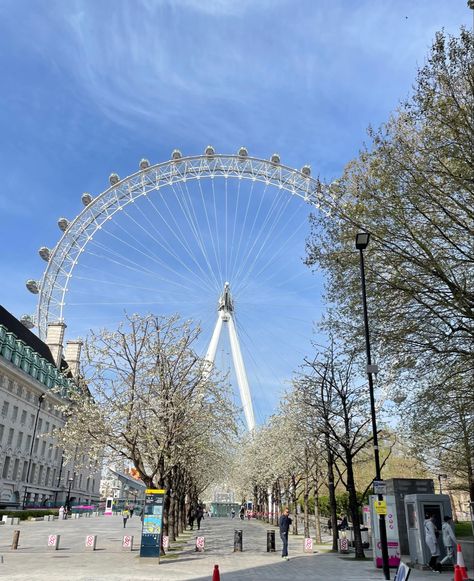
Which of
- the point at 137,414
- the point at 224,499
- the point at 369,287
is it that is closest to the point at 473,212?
the point at 369,287

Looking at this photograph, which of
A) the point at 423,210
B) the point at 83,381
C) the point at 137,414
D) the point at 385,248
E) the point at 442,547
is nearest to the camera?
the point at 423,210

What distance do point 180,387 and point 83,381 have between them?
587cm

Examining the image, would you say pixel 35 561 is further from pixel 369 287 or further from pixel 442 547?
pixel 369 287

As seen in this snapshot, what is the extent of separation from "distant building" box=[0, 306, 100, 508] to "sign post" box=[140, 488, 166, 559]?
4542 centimetres

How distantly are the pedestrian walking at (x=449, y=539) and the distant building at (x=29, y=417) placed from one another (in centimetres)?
5484

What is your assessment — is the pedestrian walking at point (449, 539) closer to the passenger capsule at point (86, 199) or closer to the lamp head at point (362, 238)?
the lamp head at point (362, 238)

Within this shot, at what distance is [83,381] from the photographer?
3125 cm

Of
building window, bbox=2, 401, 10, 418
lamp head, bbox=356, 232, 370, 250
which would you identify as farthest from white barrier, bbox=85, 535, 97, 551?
building window, bbox=2, 401, 10, 418

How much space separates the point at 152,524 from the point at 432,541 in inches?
485

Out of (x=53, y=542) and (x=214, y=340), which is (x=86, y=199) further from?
(x=53, y=542)

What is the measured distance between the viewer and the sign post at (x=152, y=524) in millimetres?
24469

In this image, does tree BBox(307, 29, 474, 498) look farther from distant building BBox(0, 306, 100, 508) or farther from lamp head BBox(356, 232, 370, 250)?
distant building BBox(0, 306, 100, 508)

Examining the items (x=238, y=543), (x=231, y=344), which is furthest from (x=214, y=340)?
(x=238, y=543)

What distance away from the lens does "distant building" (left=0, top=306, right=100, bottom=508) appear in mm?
79250
